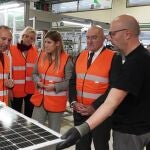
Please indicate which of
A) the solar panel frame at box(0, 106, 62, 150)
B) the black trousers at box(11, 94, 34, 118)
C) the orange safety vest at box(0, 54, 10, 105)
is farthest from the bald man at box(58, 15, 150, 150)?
the black trousers at box(11, 94, 34, 118)

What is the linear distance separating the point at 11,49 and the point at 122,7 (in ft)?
25.5

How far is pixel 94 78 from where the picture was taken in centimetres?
254

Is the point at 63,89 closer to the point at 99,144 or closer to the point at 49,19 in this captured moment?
the point at 99,144

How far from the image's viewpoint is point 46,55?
2.91 metres

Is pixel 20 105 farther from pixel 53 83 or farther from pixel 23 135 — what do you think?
pixel 23 135

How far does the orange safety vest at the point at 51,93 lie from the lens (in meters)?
2.80

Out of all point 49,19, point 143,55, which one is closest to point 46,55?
point 143,55

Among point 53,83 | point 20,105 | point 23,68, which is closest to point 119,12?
point 23,68

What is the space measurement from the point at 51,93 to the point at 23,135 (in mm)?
1335

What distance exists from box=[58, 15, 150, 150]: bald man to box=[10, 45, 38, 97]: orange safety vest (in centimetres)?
168

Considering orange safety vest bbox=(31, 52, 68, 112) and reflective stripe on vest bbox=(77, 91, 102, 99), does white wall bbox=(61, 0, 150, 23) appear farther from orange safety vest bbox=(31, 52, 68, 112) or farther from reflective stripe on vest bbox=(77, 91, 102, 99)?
reflective stripe on vest bbox=(77, 91, 102, 99)

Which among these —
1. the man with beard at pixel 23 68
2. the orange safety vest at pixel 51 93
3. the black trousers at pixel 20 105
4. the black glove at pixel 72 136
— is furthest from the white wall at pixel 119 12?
the black glove at pixel 72 136

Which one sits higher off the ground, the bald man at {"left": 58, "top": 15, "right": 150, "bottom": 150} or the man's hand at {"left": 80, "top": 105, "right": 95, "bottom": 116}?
the bald man at {"left": 58, "top": 15, "right": 150, "bottom": 150}

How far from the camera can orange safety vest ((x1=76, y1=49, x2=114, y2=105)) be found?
2531 mm
